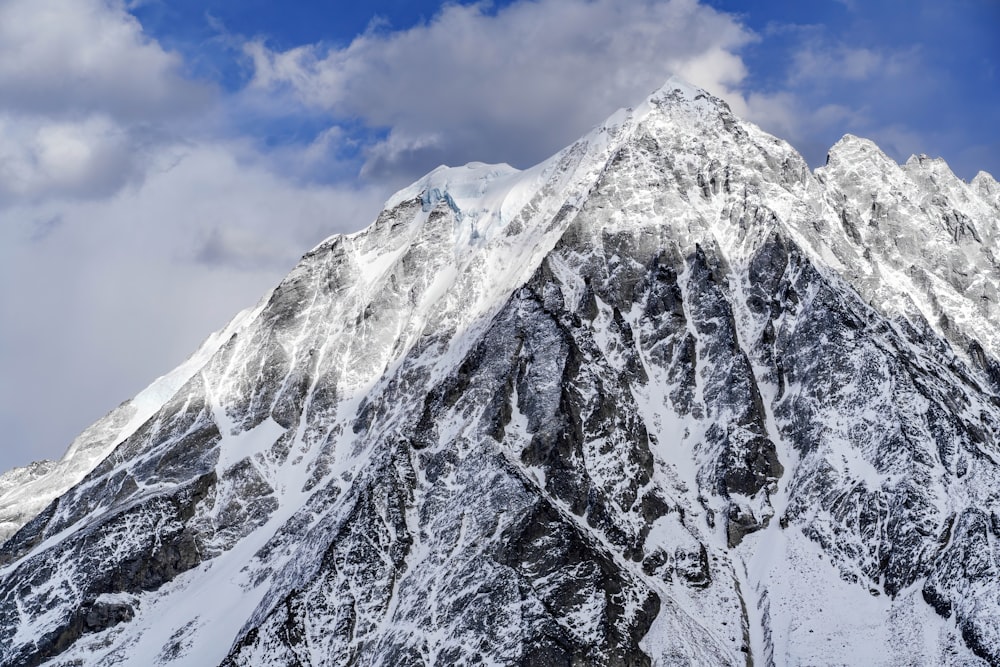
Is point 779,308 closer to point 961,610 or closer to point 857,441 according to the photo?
point 857,441

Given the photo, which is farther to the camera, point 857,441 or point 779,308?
point 779,308

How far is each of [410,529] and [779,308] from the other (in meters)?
78.2

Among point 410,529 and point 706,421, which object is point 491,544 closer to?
point 410,529

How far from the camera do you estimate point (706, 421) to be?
18250 cm

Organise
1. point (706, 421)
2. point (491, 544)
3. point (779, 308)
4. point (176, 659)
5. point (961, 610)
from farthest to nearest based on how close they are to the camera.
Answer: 1. point (779, 308)
2. point (706, 421)
3. point (176, 659)
4. point (491, 544)
5. point (961, 610)

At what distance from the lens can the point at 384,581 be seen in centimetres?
15800

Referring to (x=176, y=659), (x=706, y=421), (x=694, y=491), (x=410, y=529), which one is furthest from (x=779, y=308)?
A: (x=176, y=659)

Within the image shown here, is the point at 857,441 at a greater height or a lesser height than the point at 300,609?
greater

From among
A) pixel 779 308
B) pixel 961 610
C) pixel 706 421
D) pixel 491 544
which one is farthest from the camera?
pixel 779 308

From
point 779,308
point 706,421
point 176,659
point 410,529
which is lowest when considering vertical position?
point 176,659

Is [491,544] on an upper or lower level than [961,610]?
upper

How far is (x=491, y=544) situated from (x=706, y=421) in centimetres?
4829

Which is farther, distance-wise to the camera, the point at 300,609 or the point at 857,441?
the point at 857,441

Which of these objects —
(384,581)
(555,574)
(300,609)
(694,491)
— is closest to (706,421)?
(694,491)
